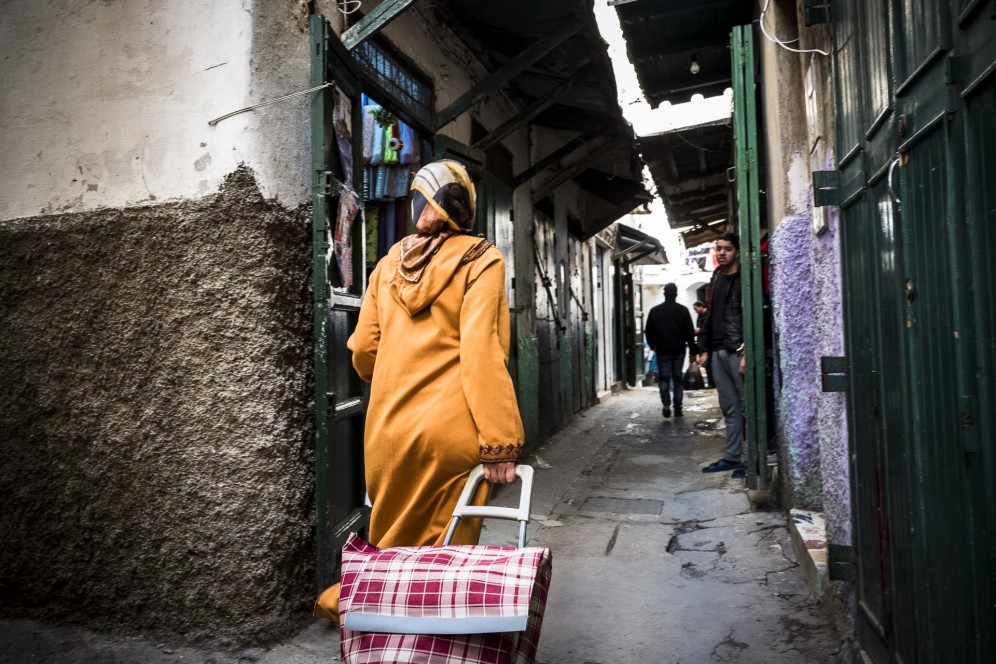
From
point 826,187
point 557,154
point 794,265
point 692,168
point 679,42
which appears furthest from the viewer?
point 692,168

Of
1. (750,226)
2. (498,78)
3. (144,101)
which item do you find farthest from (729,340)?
(144,101)

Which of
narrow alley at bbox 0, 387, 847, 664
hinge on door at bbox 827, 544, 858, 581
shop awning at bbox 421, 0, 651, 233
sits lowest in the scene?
narrow alley at bbox 0, 387, 847, 664

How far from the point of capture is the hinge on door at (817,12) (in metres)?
2.78

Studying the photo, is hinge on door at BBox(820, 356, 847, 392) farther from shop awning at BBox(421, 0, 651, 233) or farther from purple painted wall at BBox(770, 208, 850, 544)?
shop awning at BBox(421, 0, 651, 233)

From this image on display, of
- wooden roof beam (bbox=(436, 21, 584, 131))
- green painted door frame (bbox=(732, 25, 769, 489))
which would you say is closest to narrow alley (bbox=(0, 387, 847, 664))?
green painted door frame (bbox=(732, 25, 769, 489))

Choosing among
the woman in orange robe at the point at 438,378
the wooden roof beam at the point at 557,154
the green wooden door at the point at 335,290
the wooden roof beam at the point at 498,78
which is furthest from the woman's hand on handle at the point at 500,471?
the wooden roof beam at the point at 557,154

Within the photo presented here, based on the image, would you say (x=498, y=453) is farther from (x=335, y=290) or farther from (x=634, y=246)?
(x=634, y=246)

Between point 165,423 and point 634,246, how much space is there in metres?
14.7

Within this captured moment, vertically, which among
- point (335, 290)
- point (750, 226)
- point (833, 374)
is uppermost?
point (750, 226)

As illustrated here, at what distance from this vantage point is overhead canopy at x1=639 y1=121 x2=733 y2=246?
8.72 m

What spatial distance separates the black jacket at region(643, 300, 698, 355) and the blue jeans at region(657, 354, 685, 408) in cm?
12

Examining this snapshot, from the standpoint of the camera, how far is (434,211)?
254 cm

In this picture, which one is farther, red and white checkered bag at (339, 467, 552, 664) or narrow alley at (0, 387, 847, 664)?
narrow alley at (0, 387, 847, 664)

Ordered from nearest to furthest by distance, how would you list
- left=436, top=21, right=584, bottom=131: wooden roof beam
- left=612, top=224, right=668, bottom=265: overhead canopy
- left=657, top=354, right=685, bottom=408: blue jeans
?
left=436, top=21, right=584, bottom=131: wooden roof beam → left=657, top=354, right=685, bottom=408: blue jeans → left=612, top=224, right=668, bottom=265: overhead canopy
